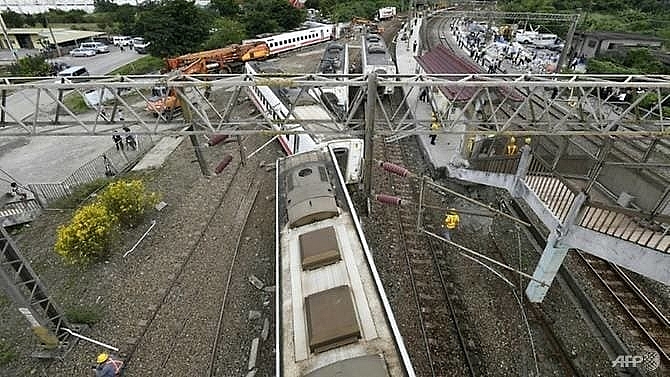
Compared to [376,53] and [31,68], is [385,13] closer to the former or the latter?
[376,53]

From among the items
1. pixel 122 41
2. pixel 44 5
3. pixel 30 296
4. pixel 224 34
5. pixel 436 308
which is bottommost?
pixel 436 308

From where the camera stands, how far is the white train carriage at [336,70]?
2092 cm

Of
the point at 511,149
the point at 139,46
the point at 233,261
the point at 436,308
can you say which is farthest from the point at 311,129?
the point at 139,46

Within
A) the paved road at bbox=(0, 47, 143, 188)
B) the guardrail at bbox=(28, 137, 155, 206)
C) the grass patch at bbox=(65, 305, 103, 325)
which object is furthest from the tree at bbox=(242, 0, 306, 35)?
the grass patch at bbox=(65, 305, 103, 325)

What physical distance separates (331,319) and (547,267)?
321 inches

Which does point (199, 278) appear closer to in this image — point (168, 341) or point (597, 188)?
point (168, 341)

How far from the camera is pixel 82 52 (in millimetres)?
47375

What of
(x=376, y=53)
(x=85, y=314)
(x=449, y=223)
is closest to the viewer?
(x=85, y=314)

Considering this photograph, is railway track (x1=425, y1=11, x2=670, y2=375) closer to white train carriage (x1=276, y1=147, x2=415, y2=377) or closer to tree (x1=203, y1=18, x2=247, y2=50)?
white train carriage (x1=276, y1=147, x2=415, y2=377)

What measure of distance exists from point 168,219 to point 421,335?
12702 millimetres

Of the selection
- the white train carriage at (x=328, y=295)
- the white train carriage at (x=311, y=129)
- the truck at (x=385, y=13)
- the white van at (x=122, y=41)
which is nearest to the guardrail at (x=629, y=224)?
the white train carriage at (x=328, y=295)

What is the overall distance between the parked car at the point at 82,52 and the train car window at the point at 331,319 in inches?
2179

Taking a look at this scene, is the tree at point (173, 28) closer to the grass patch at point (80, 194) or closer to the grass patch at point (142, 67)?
the grass patch at point (142, 67)

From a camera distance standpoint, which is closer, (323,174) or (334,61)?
(323,174)
